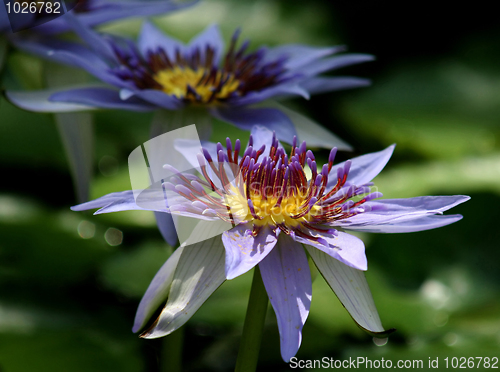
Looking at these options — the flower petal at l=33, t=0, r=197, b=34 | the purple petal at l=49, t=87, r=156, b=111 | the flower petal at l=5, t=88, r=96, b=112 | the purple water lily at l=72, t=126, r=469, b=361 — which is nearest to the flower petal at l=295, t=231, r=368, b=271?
the purple water lily at l=72, t=126, r=469, b=361

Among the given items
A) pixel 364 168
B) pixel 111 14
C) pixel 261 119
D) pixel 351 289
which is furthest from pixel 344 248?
pixel 111 14

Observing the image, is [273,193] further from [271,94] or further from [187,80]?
[187,80]

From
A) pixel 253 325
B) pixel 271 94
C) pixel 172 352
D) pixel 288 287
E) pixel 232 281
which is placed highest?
pixel 271 94

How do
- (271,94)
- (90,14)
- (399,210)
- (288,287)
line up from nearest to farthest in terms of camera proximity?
1. (288,287)
2. (399,210)
3. (271,94)
4. (90,14)

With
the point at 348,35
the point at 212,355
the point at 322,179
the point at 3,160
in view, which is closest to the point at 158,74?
the point at 322,179

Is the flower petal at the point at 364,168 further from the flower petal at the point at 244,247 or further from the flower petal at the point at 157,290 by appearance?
the flower petal at the point at 157,290

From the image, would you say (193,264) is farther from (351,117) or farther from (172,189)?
(351,117)

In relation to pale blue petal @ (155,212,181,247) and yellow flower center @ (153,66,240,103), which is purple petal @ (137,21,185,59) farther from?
pale blue petal @ (155,212,181,247)
